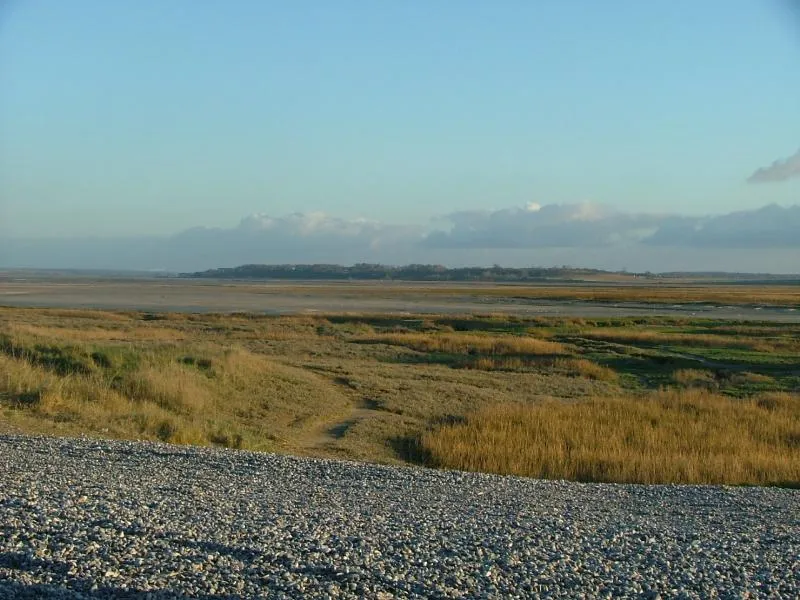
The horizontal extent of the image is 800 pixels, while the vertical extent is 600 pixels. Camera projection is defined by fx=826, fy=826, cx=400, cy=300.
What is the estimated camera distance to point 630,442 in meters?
17.6

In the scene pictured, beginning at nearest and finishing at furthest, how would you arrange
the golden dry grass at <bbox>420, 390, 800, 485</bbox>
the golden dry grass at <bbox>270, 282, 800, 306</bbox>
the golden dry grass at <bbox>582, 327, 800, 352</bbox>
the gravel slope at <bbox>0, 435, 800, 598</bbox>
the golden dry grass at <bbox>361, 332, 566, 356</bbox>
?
the gravel slope at <bbox>0, 435, 800, 598</bbox>, the golden dry grass at <bbox>420, 390, 800, 485</bbox>, the golden dry grass at <bbox>361, 332, 566, 356</bbox>, the golden dry grass at <bbox>582, 327, 800, 352</bbox>, the golden dry grass at <bbox>270, 282, 800, 306</bbox>

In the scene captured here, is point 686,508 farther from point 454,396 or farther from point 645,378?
point 645,378

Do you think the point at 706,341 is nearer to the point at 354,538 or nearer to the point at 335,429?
the point at 335,429

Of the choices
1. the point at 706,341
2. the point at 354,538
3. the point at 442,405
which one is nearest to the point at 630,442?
the point at 442,405

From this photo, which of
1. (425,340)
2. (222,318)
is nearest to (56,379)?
(425,340)

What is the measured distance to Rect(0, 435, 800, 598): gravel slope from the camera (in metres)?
6.30

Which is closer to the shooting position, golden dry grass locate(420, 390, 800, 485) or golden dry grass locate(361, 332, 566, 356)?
golden dry grass locate(420, 390, 800, 485)

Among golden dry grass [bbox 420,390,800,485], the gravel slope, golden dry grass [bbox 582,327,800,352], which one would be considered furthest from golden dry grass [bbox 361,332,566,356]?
the gravel slope

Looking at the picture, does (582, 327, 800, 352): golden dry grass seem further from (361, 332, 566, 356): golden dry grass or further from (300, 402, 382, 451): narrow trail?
(300, 402, 382, 451): narrow trail

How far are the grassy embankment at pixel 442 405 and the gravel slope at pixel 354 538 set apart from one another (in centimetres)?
438

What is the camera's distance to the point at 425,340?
44.5 metres

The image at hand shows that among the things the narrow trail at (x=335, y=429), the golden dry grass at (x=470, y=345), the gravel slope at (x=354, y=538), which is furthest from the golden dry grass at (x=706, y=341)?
the gravel slope at (x=354, y=538)

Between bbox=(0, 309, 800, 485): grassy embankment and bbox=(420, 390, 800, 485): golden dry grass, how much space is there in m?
0.05

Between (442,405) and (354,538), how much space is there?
15.6 metres
